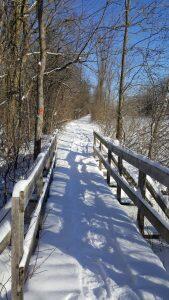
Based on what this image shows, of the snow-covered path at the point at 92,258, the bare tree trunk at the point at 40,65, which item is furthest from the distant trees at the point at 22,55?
the snow-covered path at the point at 92,258

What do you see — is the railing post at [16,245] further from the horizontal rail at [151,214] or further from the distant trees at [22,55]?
the distant trees at [22,55]

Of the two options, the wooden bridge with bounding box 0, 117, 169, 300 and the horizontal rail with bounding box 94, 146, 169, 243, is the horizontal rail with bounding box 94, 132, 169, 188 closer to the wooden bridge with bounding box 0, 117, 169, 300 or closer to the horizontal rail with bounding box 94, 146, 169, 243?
the wooden bridge with bounding box 0, 117, 169, 300

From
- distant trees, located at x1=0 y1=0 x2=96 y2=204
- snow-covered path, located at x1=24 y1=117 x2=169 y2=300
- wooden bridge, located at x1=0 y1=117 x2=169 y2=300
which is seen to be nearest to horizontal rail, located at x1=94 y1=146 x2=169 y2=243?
wooden bridge, located at x1=0 y1=117 x2=169 y2=300

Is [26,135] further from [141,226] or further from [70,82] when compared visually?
[70,82]

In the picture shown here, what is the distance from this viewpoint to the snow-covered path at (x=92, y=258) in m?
3.82

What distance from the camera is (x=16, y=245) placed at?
3250 millimetres

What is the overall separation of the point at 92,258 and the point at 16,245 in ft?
5.11

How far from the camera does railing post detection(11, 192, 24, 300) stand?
3.22 m

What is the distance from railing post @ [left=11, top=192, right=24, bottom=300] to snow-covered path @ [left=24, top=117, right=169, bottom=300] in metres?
0.39

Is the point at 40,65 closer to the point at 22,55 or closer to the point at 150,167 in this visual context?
the point at 22,55

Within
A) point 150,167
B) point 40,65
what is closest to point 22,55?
point 40,65

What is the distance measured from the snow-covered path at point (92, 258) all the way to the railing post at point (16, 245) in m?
0.39

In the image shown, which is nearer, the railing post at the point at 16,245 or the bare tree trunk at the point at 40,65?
the railing post at the point at 16,245

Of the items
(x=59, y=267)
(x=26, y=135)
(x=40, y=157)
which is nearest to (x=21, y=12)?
(x=26, y=135)
